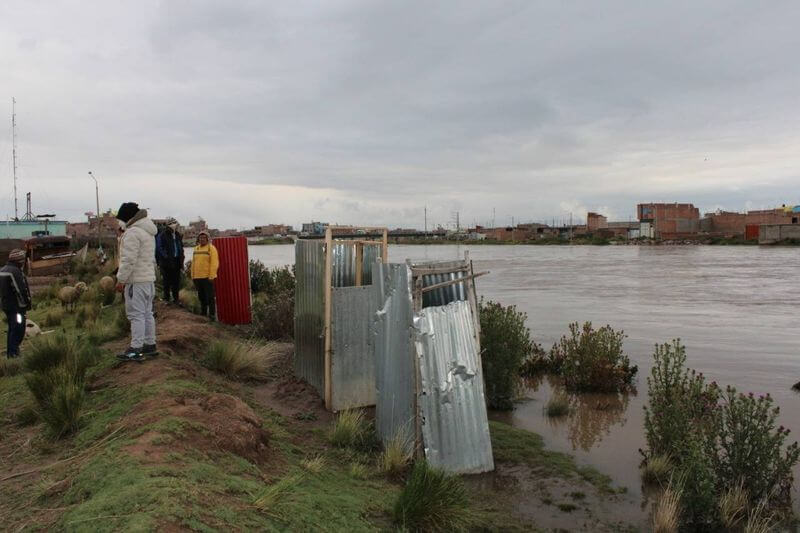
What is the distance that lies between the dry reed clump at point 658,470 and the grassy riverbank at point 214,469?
417 millimetres

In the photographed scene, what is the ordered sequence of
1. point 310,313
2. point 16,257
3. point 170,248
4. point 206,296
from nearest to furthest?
point 310,313 < point 16,257 < point 170,248 < point 206,296

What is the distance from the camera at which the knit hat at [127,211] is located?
7.48m

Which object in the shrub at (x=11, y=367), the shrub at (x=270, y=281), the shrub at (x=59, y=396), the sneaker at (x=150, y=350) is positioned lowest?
the shrub at (x=11, y=367)

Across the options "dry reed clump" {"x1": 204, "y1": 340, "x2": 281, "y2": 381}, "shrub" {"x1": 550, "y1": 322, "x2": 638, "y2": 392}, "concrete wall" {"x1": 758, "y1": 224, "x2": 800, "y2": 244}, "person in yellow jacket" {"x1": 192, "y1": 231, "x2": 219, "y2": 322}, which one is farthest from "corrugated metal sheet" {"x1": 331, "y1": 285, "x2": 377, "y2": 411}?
"concrete wall" {"x1": 758, "y1": 224, "x2": 800, "y2": 244}

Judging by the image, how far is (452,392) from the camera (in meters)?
6.13

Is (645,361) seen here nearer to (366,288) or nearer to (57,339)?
(366,288)

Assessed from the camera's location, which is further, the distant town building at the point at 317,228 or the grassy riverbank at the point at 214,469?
the distant town building at the point at 317,228

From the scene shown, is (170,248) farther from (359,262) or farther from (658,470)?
(658,470)

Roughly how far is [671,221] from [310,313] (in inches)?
3508

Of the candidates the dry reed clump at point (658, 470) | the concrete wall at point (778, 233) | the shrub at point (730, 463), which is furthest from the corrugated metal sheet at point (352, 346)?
the concrete wall at point (778, 233)

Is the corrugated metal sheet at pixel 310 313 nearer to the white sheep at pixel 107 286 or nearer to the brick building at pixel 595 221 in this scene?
the white sheep at pixel 107 286

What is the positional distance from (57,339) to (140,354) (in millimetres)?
1991

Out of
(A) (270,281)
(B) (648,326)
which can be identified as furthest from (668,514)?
(A) (270,281)

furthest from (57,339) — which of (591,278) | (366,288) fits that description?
(591,278)
